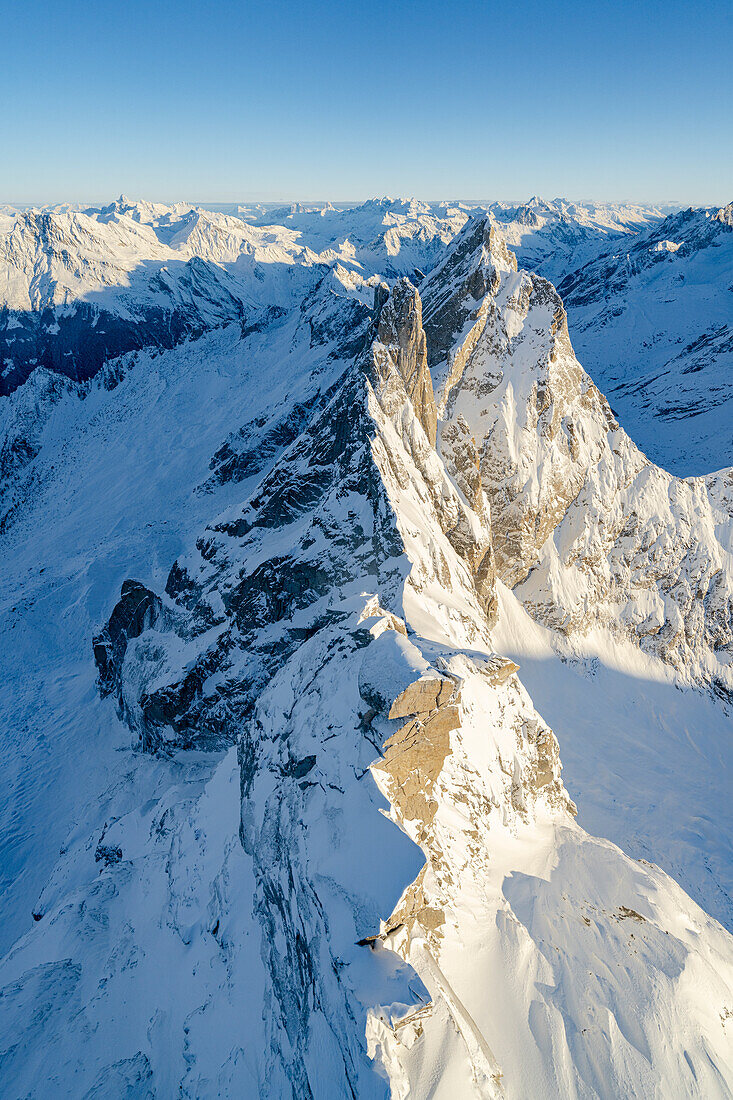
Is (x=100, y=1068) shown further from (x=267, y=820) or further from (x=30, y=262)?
(x=30, y=262)

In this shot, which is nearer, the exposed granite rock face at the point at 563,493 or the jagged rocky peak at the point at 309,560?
the jagged rocky peak at the point at 309,560

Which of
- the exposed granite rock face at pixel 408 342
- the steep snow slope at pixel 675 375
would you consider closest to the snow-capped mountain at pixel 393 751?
the exposed granite rock face at pixel 408 342

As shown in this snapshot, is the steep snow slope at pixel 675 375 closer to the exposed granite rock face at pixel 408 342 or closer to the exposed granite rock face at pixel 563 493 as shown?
the exposed granite rock face at pixel 563 493

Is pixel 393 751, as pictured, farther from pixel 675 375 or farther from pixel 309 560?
pixel 675 375

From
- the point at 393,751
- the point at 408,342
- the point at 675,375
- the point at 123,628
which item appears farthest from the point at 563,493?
the point at 675,375

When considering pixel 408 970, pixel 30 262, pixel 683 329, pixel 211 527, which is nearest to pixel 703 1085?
pixel 408 970
